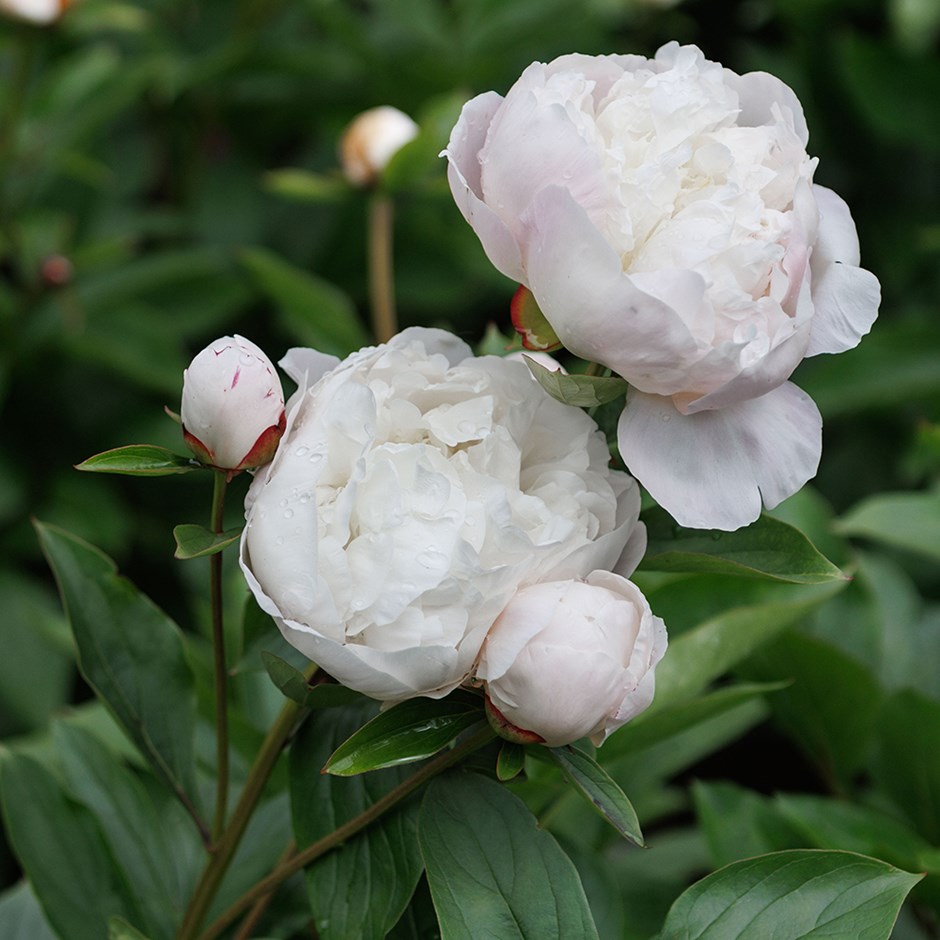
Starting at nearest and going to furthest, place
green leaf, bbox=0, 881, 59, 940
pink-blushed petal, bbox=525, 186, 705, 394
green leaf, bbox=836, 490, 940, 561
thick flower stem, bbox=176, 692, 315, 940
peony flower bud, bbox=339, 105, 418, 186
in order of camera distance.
Result: pink-blushed petal, bbox=525, 186, 705, 394 < thick flower stem, bbox=176, 692, 315, 940 < green leaf, bbox=0, 881, 59, 940 < green leaf, bbox=836, 490, 940, 561 < peony flower bud, bbox=339, 105, 418, 186

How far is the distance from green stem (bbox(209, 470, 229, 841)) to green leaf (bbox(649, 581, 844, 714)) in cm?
26

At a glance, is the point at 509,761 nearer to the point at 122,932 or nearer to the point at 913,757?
the point at 122,932

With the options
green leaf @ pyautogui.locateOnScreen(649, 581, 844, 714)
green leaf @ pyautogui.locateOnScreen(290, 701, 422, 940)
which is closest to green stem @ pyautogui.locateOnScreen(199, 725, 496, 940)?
green leaf @ pyautogui.locateOnScreen(290, 701, 422, 940)

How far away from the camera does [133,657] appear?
62 centimetres

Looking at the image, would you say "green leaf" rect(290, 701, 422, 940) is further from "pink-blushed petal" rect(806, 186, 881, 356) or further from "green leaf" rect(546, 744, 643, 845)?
"pink-blushed petal" rect(806, 186, 881, 356)

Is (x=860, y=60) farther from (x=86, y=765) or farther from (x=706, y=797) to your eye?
(x=86, y=765)

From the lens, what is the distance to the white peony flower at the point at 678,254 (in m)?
0.42

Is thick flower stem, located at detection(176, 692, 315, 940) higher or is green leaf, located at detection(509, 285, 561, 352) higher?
green leaf, located at detection(509, 285, 561, 352)

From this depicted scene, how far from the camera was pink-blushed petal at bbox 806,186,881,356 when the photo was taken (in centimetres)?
46

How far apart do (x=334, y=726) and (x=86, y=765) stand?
25 centimetres

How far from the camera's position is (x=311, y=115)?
5.51 ft

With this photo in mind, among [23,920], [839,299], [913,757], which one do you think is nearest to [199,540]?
[839,299]

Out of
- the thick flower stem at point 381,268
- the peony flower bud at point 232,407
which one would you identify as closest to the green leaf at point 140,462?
the peony flower bud at point 232,407

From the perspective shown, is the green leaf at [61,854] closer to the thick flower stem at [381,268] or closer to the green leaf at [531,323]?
the green leaf at [531,323]
